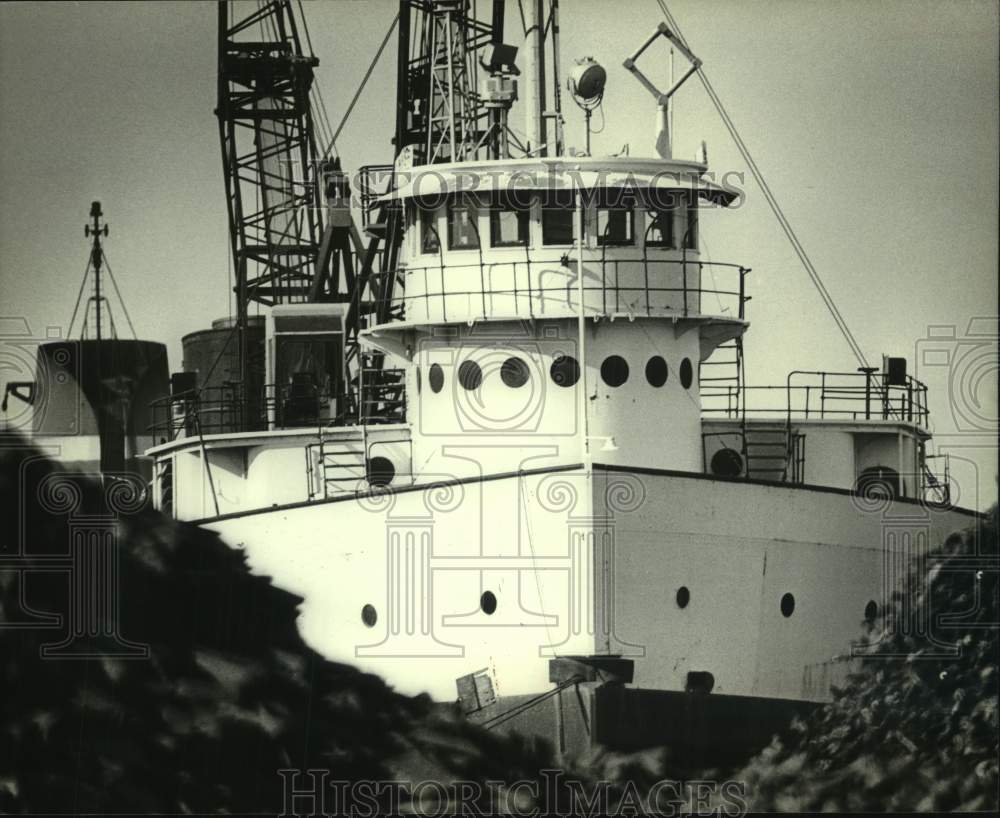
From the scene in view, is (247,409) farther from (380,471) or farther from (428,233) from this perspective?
(428,233)

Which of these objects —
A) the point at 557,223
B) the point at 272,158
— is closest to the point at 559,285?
the point at 557,223

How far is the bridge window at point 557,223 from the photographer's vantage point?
36.8m

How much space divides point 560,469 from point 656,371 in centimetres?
317

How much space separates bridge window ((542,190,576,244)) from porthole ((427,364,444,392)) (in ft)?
7.42

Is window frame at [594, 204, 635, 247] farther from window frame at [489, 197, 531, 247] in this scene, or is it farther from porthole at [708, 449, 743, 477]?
porthole at [708, 449, 743, 477]

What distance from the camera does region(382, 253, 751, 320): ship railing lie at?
36719mm

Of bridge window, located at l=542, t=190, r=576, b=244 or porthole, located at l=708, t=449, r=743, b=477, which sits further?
porthole, located at l=708, t=449, r=743, b=477

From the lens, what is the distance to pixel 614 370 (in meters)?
36.7

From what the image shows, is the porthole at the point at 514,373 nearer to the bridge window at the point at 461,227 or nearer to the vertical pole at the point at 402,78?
the bridge window at the point at 461,227

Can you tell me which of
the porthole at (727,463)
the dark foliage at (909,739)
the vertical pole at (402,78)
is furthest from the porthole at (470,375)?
the vertical pole at (402,78)

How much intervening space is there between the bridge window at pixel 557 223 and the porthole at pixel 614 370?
1704 millimetres

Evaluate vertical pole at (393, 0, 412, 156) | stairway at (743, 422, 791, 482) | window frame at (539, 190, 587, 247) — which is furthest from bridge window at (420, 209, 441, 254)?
stairway at (743, 422, 791, 482)

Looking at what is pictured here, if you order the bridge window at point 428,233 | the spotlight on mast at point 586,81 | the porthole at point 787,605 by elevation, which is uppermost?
the spotlight on mast at point 586,81

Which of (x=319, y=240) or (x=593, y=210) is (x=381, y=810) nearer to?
(x=593, y=210)
